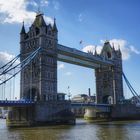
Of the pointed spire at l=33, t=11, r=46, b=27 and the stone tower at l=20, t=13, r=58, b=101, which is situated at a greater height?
the pointed spire at l=33, t=11, r=46, b=27

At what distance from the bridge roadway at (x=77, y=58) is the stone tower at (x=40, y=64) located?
3.18m

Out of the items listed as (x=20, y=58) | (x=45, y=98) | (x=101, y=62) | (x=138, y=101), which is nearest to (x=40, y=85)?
(x=45, y=98)

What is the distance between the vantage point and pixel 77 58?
86.4 meters

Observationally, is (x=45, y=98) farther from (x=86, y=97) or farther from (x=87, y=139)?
(x=86, y=97)

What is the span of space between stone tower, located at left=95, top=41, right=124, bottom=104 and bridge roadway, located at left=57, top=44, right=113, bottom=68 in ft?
19.0

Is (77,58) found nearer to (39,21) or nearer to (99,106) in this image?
(99,106)

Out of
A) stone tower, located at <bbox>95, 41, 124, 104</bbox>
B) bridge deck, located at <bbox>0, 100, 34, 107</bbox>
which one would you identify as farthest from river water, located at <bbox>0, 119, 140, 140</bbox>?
stone tower, located at <bbox>95, 41, 124, 104</bbox>

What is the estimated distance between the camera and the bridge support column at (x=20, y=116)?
65.2m

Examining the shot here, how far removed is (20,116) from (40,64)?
43.5 ft

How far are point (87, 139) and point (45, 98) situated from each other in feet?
122

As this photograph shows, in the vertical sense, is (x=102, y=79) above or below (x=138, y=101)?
above

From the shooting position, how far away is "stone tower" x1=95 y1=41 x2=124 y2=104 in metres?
101

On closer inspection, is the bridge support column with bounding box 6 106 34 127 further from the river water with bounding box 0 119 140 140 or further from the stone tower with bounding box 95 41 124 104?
the stone tower with bounding box 95 41 124 104

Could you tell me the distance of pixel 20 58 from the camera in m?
78.4
